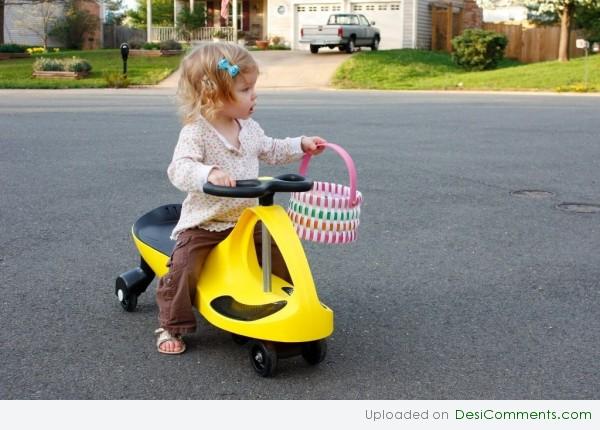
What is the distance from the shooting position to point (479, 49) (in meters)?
30.2

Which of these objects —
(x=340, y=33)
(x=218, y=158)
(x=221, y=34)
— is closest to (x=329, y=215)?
(x=218, y=158)

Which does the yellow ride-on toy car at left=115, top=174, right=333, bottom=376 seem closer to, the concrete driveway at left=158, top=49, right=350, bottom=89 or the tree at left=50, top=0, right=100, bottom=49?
the concrete driveway at left=158, top=49, right=350, bottom=89

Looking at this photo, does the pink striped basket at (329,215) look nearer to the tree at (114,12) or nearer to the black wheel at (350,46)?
the black wheel at (350,46)

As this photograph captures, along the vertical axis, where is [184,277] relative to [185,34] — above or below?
below

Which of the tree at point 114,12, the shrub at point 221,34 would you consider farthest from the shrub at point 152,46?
the tree at point 114,12

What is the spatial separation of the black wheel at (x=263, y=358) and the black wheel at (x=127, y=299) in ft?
3.19

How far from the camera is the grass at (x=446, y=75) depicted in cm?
2412

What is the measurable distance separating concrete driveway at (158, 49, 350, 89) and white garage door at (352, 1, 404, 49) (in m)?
4.14

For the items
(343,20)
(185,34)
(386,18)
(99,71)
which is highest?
(386,18)

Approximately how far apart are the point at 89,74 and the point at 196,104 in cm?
2543

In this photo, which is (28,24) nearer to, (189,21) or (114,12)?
(189,21)

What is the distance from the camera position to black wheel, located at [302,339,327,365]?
342cm

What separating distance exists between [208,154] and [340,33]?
31813 mm

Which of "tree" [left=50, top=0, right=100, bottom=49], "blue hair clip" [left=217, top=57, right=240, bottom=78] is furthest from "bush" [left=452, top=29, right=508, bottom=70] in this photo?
"blue hair clip" [left=217, top=57, right=240, bottom=78]
